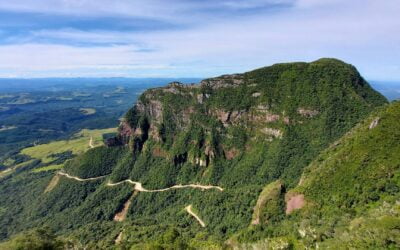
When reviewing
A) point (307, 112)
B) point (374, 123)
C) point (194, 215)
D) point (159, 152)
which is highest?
point (374, 123)

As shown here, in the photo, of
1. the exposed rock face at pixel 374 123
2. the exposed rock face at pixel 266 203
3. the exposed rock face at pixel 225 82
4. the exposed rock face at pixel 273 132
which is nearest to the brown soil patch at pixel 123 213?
the exposed rock face at pixel 266 203

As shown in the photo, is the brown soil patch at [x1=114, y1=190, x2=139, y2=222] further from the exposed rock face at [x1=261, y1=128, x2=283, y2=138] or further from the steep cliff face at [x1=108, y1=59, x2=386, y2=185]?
the exposed rock face at [x1=261, y1=128, x2=283, y2=138]

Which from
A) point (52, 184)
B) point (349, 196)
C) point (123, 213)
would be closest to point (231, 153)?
point (123, 213)

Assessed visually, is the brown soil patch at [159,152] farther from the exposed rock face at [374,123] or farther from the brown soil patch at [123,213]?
the exposed rock face at [374,123]

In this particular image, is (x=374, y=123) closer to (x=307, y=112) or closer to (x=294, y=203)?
→ (x=294, y=203)

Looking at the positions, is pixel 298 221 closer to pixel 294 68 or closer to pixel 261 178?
pixel 261 178

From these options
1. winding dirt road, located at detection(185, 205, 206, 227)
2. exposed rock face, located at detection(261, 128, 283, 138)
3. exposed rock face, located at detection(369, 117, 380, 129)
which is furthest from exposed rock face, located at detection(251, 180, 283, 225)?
exposed rock face, located at detection(261, 128, 283, 138)

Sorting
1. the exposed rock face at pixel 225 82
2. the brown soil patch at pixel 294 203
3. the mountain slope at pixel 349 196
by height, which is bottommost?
the brown soil patch at pixel 294 203
